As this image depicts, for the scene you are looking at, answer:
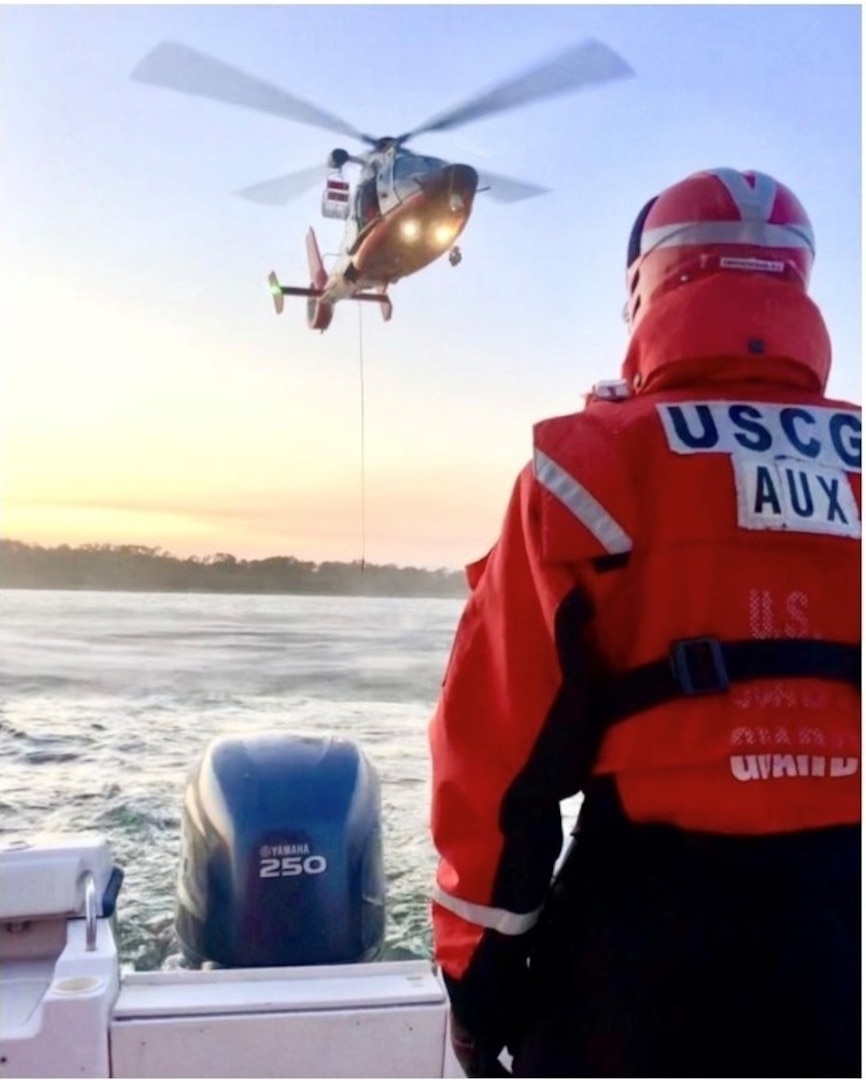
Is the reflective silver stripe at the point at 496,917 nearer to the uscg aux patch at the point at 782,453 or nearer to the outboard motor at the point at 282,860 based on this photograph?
the uscg aux patch at the point at 782,453

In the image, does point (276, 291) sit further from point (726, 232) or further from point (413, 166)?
point (726, 232)

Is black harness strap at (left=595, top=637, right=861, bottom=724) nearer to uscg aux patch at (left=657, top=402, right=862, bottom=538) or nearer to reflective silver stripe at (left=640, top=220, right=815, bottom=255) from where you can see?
uscg aux patch at (left=657, top=402, right=862, bottom=538)

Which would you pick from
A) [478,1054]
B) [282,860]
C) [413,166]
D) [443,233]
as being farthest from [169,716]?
[413,166]

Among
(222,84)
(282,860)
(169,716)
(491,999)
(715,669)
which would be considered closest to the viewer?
(715,669)

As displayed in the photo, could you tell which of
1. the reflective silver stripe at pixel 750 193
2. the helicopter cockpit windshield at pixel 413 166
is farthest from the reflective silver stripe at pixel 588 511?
the helicopter cockpit windshield at pixel 413 166

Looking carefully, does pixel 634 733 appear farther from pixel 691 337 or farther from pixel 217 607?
pixel 217 607
